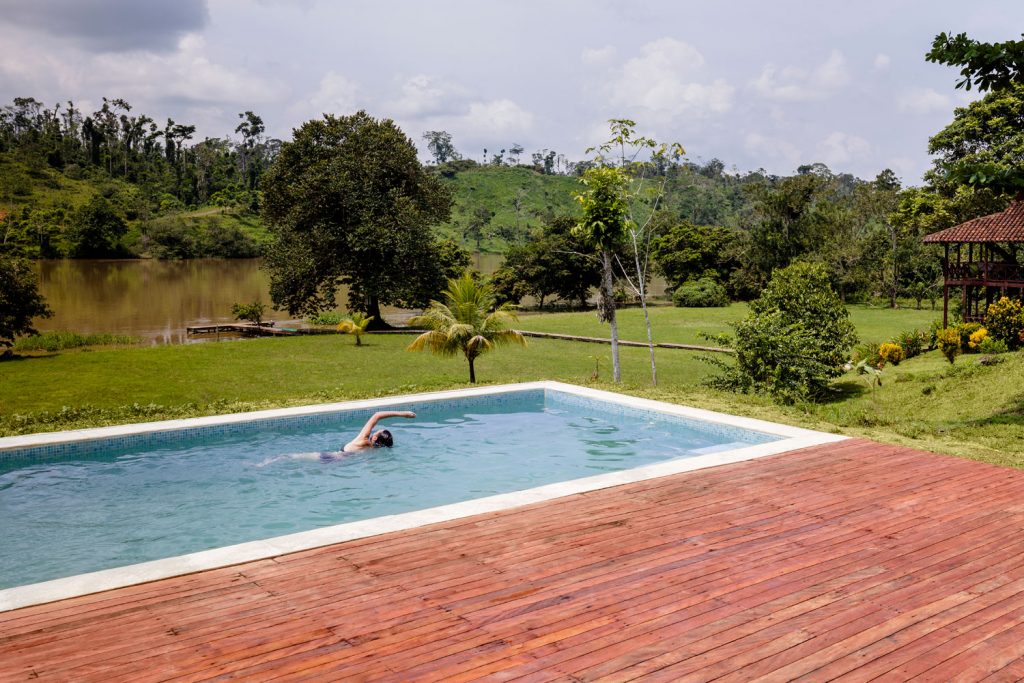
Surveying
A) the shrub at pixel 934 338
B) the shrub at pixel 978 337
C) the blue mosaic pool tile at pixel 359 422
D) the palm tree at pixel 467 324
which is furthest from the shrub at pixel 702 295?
the blue mosaic pool tile at pixel 359 422

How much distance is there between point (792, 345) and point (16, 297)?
58.3ft

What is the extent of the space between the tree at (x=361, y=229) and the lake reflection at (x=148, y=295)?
4.48m

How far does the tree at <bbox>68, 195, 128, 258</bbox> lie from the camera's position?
53.6m

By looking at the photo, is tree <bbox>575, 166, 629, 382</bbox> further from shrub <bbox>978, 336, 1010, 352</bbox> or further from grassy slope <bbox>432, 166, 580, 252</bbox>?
grassy slope <bbox>432, 166, 580, 252</bbox>

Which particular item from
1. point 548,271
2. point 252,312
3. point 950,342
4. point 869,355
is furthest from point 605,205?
point 548,271

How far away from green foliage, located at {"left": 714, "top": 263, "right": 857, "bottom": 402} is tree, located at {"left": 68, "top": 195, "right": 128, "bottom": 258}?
2048 inches

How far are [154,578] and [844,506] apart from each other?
14.2 feet

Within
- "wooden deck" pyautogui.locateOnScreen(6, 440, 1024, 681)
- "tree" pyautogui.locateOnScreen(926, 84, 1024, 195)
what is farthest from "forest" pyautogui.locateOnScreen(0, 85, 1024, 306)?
"wooden deck" pyautogui.locateOnScreen(6, 440, 1024, 681)

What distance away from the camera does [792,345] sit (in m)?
12.6

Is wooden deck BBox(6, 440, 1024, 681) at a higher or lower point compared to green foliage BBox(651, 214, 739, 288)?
lower

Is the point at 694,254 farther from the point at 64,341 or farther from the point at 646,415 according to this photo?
the point at 646,415

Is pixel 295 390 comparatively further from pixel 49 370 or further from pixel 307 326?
pixel 307 326

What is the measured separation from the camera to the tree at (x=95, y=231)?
5358cm

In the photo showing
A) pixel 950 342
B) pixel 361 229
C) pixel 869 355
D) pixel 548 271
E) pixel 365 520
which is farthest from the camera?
pixel 548 271
